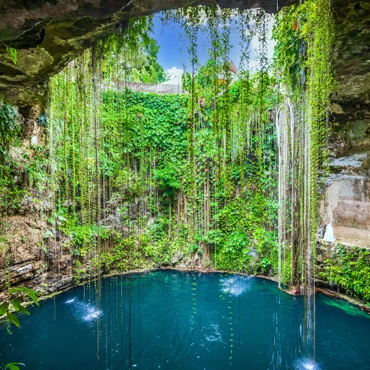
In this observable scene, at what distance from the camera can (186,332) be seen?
133 inches

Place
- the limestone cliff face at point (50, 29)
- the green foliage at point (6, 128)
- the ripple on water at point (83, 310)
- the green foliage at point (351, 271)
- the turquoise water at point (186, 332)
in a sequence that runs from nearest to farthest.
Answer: the limestone cliff face at point (50, 29) < the turquoise water at point (186, 332) < the green foliage at point (6, 128) < the green foliage at point (351, 271) < the ripple on water at point (83, 310)

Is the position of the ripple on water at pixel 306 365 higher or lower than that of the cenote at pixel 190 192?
lower

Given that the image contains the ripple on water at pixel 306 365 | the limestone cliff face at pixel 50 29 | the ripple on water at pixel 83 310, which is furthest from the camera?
the ripple on water at pixel 83 310

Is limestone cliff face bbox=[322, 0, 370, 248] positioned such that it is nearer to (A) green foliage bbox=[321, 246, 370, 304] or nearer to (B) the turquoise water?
(A) green foliage bbox=[321, 246, 370, 304]

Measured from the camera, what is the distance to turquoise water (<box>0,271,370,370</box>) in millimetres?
2818

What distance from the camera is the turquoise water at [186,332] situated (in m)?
2.82

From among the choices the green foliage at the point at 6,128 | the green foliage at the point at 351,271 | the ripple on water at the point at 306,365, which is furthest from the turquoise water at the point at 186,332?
the green foliage at the point at 6,128

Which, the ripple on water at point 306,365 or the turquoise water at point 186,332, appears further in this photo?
the turquoise water at point 186,332

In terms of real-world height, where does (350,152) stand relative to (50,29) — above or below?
below

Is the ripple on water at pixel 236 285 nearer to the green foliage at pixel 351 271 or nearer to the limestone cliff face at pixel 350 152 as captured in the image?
the green foliage at pixel 351 271

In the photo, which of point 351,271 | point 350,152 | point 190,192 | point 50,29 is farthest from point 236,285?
point 50,29

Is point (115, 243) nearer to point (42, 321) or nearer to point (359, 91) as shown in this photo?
point (42, 321)

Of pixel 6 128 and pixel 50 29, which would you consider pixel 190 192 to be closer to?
pixel 6 128

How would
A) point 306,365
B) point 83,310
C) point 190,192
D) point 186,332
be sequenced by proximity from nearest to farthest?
point 306,365
point 186,332
point 83,310
point 190,192
